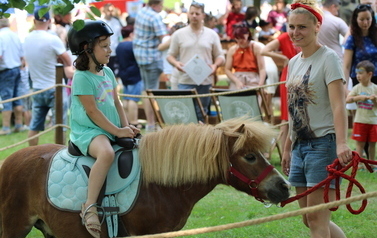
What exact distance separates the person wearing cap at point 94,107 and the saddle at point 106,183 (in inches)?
3.0

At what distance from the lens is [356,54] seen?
8.39 m

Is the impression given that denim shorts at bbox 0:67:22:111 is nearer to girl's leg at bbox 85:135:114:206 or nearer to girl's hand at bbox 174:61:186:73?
girl's hand at bbox 174:61:186:73

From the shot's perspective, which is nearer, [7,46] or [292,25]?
[292,25]

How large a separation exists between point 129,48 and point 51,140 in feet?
7.84

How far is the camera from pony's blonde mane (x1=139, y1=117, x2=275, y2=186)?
4.10m

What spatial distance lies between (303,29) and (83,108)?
5.38ft

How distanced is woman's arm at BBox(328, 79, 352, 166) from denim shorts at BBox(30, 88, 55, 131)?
20.9ft

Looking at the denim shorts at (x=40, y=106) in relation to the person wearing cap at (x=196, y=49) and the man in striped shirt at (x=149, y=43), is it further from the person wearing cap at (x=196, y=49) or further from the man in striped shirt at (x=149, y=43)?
the man in striped shirt at (x=149, y=43)

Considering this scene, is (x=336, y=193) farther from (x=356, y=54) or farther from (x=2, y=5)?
(x=356, y=54)

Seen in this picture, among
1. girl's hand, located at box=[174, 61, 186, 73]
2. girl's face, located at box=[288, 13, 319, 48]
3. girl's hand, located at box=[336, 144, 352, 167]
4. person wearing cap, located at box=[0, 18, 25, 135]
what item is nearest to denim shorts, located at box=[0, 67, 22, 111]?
person wearing cap, located at box=[0, 18, 25, 135]

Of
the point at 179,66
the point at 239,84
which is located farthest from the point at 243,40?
the point at 179,66

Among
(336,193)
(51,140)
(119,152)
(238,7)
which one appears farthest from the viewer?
(238,7)

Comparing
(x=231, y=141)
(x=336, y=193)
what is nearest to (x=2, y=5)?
(x=231, y=141)

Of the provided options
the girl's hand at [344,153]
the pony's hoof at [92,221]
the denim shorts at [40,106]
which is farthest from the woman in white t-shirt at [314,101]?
the denim shorts at [40,106]
